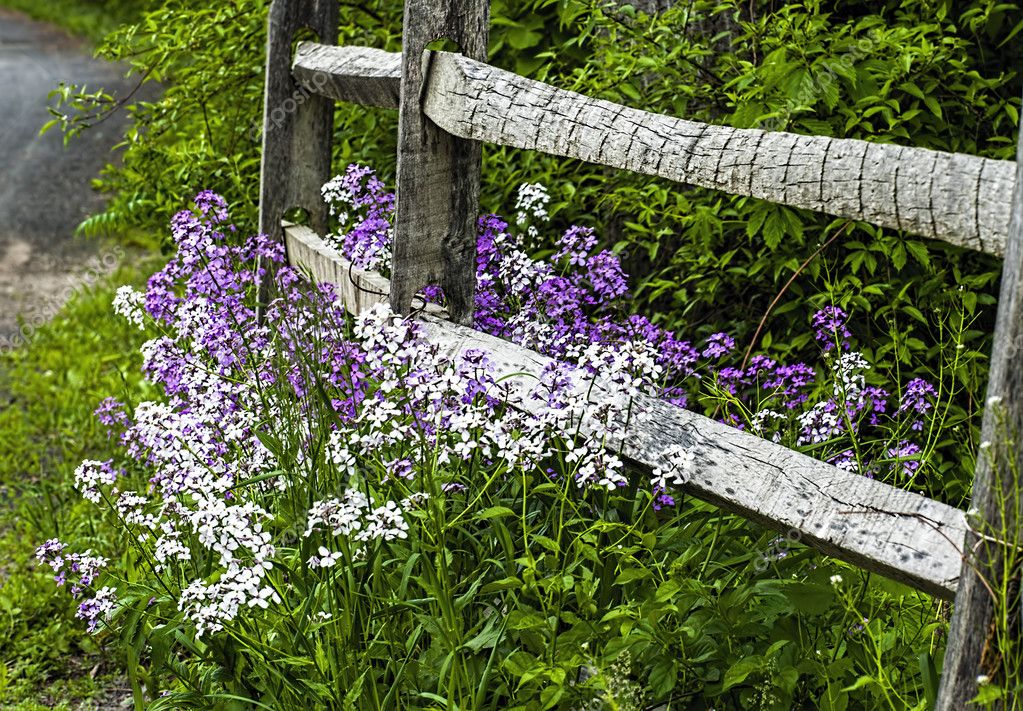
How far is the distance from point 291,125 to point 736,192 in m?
2.57

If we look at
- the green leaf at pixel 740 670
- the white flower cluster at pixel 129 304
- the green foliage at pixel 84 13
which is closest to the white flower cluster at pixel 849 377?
the green leaf at pixel 740 670

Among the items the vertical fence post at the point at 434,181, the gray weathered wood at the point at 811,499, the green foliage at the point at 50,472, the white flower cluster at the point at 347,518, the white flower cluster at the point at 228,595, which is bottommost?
the green foliage at the point at 50,472

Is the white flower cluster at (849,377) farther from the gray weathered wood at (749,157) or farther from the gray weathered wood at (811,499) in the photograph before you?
the gray weathered wood at (749,157)

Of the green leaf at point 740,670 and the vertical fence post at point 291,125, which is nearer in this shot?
the green leaf at point 740,670

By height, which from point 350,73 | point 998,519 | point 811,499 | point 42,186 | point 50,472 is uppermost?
point 350,73

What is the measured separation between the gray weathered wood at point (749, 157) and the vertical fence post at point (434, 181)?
0.08 meters

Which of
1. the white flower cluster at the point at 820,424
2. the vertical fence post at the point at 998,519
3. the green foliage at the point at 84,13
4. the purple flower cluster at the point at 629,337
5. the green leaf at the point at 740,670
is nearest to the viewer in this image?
the vertical fence post at the point at 998,519

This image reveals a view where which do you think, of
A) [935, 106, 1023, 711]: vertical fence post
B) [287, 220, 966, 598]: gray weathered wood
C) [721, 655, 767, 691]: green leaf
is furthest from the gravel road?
[935, 106, 1023, 711]: vertical fence post

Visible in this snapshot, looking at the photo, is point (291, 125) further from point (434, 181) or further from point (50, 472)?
point (50, 472)

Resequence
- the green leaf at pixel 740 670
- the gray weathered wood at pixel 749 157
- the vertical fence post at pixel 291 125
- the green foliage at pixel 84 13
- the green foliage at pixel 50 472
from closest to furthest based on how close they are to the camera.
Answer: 1. the gray weathered wood at pixel 749 157
2. the green leaf at pixel 740 670
3. the green foliage at pixel 50 472
4. the vertical fence post at pixel 291 125
5. the green foliage at pixel 84 13

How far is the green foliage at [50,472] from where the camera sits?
348cm

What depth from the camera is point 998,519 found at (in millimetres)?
1866

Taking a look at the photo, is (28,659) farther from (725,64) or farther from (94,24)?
(94,24)

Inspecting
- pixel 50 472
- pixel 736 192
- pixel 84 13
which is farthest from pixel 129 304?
pixel 84 13
